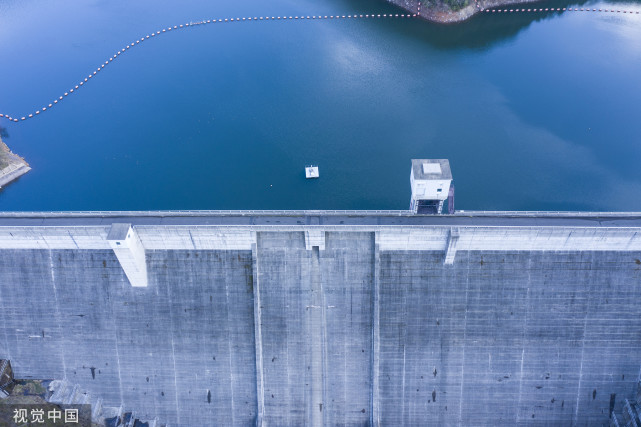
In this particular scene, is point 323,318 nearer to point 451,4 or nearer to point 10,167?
point 10,167

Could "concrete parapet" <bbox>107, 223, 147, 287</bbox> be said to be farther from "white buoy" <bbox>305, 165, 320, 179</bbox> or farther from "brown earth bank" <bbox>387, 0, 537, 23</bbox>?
"brown earth bank" <bbox>387, 0, 537, 23</bbox>

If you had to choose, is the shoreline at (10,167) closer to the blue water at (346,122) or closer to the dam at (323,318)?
the blue water at (346,122)

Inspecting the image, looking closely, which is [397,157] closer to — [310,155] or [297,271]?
[310,155]

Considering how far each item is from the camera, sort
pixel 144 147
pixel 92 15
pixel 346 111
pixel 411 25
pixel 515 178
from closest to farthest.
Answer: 1. pixel 515 178
2. pixel 144 147
3. pixel 346 111
4. pixel 411 25
5. pixel 92 15

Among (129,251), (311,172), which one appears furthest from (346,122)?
(129,251)

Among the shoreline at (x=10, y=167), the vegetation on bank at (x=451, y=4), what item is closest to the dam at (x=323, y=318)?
the shoreline at (x=10, y=167)

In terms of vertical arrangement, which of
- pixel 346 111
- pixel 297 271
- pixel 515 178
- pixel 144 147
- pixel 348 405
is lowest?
pixel 348 405

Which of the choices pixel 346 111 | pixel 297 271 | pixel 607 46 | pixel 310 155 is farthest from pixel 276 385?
pixel 607 46
